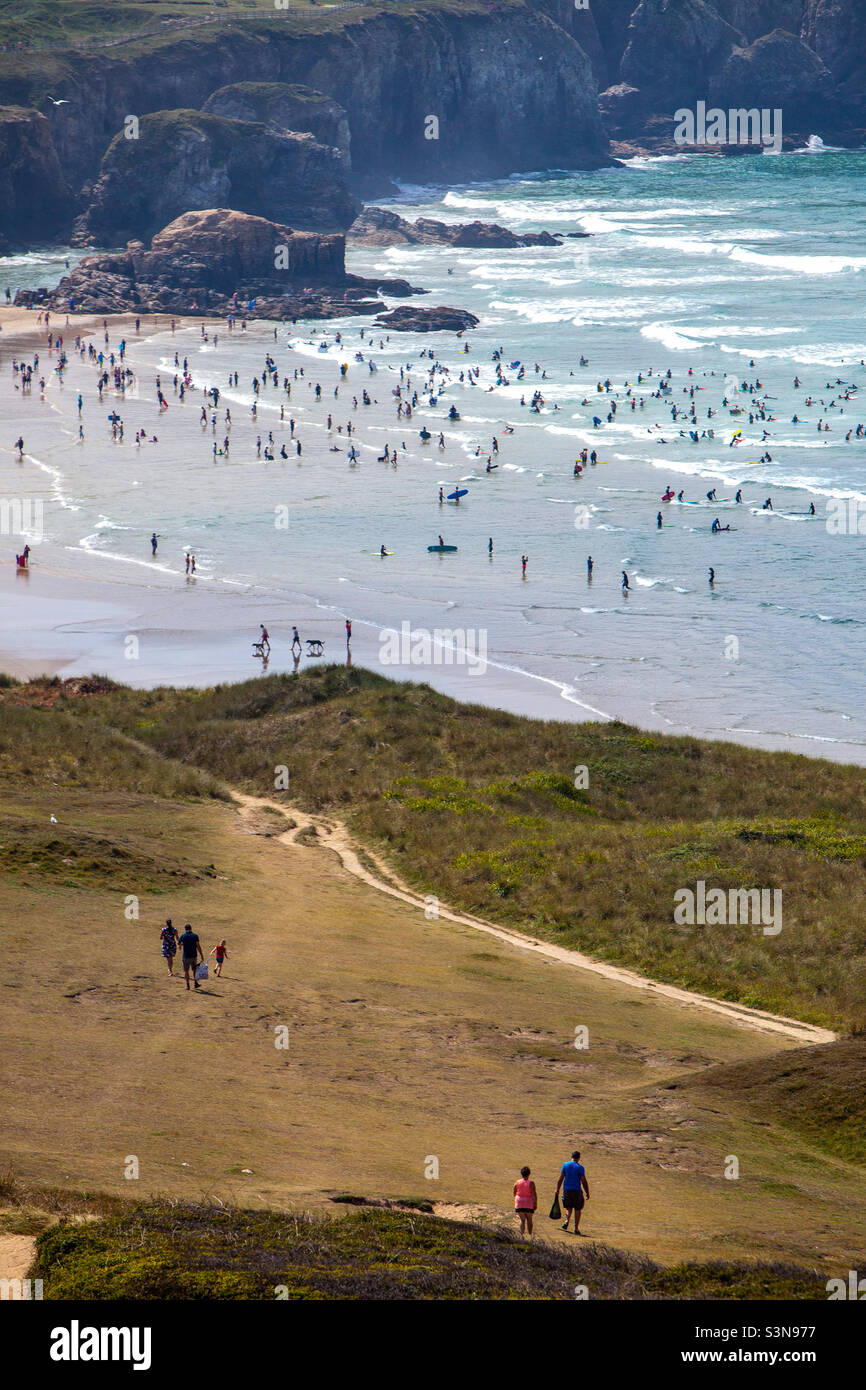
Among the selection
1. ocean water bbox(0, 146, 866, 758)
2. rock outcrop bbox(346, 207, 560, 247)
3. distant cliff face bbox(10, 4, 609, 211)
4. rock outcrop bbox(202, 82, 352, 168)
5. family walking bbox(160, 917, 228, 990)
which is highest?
distant cliff face bbox(10, 4, 609, 211)

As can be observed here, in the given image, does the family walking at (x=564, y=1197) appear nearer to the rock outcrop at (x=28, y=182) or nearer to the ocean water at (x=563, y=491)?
the ocean water at (x=563, y=491)

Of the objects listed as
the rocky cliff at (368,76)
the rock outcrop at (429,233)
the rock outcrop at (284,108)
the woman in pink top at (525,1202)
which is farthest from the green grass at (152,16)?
the woman in pink top at (525,1202)

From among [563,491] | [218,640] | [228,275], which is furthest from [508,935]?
[228,275]

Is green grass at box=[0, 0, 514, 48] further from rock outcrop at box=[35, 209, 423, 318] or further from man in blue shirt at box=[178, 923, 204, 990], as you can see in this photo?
man in blue shirt at box=[178, 923, 204, 990]

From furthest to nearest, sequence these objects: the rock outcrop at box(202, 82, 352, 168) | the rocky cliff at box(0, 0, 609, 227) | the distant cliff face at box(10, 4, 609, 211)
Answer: the rock outcrop at box(202, 82, 352, 168) < the distant cliff face at box(10, 4, 609, 211) < the rocky cliff at box(0, 0, 609, 227)

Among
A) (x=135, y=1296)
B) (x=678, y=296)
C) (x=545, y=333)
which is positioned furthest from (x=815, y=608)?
(x=678, y=296)

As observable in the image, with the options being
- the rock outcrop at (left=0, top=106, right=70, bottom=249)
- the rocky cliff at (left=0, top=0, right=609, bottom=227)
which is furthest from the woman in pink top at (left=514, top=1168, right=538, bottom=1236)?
the rocky cliff at (left=0, top=0, right=609, bottom=227)
